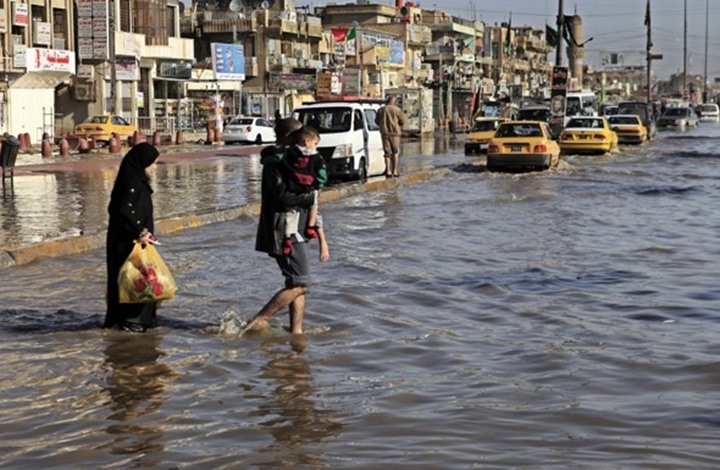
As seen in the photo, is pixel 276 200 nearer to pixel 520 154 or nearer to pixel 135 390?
pixel 135 390

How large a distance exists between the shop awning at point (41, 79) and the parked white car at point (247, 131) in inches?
303

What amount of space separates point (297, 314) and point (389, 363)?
1102 mm

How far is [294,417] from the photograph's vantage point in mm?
7062

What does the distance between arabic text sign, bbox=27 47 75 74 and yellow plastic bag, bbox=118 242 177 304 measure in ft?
147

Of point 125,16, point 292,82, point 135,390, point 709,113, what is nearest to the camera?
point 135,390

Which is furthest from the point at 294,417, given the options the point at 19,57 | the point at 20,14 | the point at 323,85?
the point at 323,85

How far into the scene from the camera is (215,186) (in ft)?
85.8

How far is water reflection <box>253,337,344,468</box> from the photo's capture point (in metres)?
6.28

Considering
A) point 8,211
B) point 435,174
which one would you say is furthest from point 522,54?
point 8,211

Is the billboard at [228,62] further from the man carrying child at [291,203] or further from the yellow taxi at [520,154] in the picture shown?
the man carrying child at [291,203]

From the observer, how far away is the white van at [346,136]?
86.4ft

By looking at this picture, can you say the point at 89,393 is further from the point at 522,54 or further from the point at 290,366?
the point at 522,54

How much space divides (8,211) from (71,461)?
13976 millimetres

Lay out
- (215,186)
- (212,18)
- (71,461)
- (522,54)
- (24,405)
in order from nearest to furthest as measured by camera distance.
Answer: (71,461)
(24,405)
(215,186)
(212,18)
(522,54)
